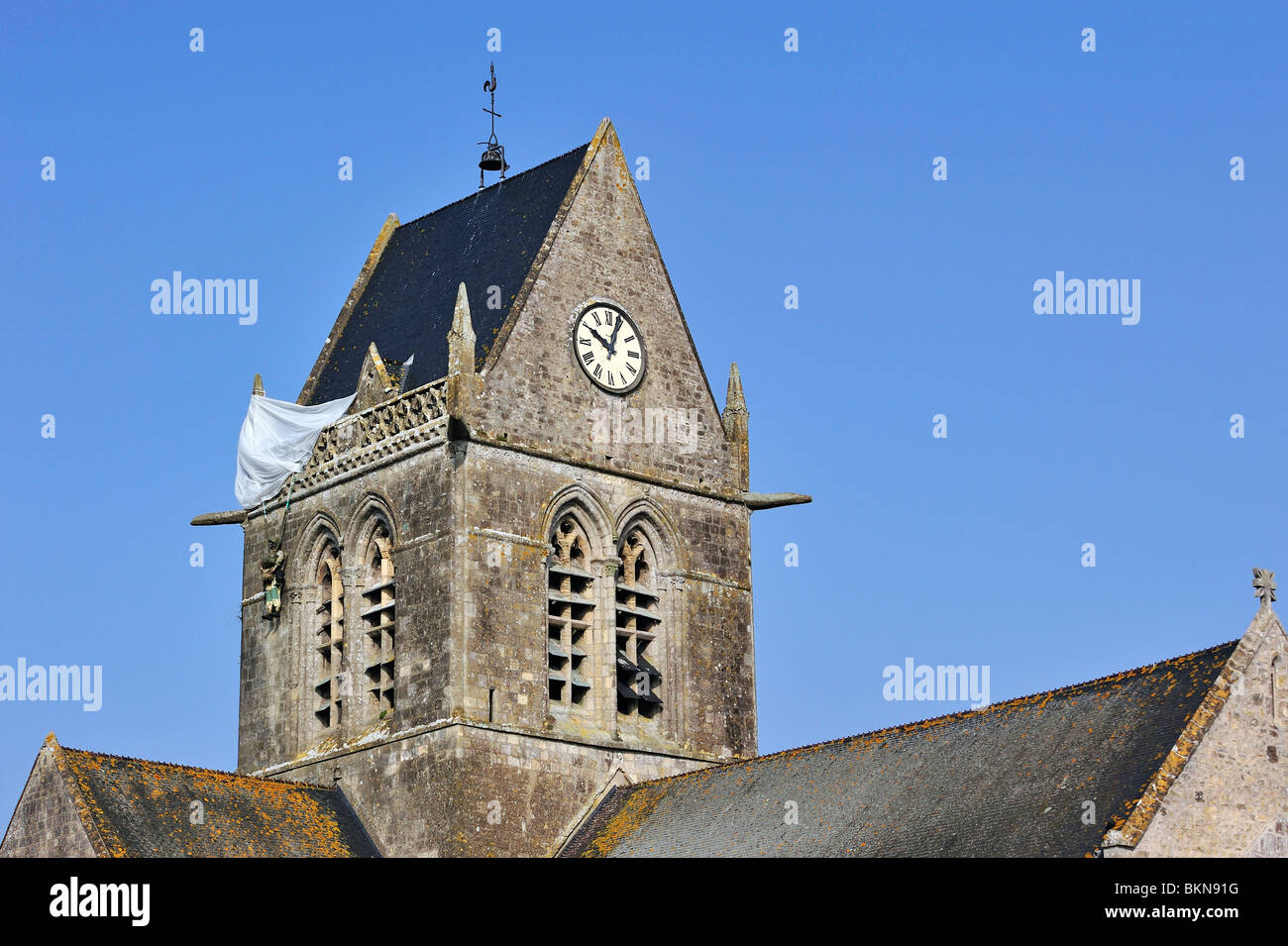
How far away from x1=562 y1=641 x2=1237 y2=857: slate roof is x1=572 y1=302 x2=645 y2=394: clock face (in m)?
7.90

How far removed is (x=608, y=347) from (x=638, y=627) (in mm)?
5309

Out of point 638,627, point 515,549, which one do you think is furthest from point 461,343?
point 638,627

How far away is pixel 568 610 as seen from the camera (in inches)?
1778

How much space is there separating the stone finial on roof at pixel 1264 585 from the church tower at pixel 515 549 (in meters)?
13.7

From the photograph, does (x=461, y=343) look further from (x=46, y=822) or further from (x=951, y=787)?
(x=951, y=787)

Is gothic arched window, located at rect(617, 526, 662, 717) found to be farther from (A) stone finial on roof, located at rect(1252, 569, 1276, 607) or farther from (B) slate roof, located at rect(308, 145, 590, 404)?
(A) stone finial on roof, located at rect(1252, 569, 1276, 607)

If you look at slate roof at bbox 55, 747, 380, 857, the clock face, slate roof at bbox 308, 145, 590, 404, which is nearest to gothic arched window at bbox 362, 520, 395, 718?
slate roof at bbox 55, 747, 380, 857

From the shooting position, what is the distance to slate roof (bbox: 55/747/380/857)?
39469mm

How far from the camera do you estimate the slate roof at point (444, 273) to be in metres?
46.8

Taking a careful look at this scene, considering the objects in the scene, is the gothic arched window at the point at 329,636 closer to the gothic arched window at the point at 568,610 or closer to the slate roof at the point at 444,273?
the slate roof at the point at 444,273

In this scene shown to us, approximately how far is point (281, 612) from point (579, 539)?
239 inches
